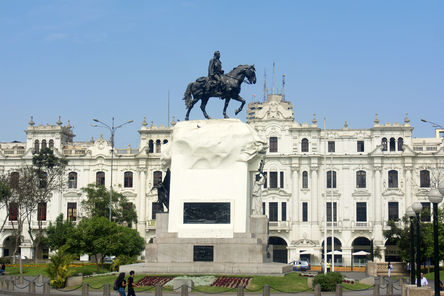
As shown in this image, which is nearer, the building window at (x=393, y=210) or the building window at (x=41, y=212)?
the building window at (x=393, y=210)

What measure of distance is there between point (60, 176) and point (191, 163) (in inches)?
1747


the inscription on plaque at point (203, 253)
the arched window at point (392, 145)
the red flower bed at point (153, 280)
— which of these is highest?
the arched window at point (392, 145)

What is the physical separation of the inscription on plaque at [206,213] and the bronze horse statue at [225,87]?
5380 millimetres

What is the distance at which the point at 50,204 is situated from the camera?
81.9m

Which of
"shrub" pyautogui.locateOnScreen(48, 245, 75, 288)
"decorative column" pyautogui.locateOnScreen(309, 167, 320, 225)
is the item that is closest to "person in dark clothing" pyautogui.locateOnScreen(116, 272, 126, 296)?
"shrub" pyautogui.locateOnScreen(48, 245, 75, 288)

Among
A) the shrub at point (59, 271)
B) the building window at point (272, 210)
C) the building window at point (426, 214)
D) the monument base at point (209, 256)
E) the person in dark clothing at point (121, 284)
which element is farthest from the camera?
the building window at point (272, 210)

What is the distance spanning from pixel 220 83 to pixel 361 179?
145 ft

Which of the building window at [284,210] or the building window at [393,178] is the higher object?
the building window at [393,178]

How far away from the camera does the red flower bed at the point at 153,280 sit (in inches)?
1224

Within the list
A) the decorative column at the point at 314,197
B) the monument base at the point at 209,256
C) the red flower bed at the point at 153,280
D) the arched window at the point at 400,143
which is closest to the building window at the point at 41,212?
the decorative column at the point at 314,197

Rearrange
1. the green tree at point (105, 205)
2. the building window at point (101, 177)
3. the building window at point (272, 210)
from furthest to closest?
the building window at point (101, 177) → the building window at point (272, 210) → the green tree at point (105, 205)

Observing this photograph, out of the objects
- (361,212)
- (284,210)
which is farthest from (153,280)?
(361,212)

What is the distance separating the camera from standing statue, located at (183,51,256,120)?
122 feet

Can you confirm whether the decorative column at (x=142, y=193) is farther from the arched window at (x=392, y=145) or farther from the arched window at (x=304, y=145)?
the arched window at (x=392, y=145)
